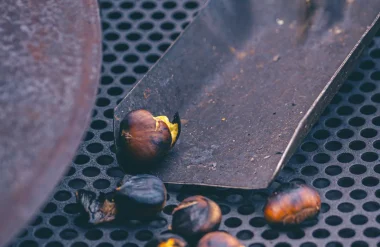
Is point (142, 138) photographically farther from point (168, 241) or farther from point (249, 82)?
point (249, 82)

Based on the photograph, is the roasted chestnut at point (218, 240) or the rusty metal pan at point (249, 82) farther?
the rusty metal pan at point (249, 82)

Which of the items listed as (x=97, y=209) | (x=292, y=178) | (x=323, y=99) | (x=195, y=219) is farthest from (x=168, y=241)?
(x=323, y=99)

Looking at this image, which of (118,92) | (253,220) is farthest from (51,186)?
(118,92)

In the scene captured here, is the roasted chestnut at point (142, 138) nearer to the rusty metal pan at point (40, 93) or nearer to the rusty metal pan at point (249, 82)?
the rusty metal pan at point (249, 82)

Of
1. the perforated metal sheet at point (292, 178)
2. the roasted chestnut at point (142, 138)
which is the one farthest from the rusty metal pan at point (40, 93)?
the perforated metal sheet at point (292, 178)

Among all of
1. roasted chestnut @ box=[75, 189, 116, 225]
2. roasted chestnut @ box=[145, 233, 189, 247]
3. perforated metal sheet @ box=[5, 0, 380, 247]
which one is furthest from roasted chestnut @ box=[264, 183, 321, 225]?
roasted chestnut @ box=[75, 189, 116, 225]

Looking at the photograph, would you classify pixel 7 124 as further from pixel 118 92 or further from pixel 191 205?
pixel 118 92
